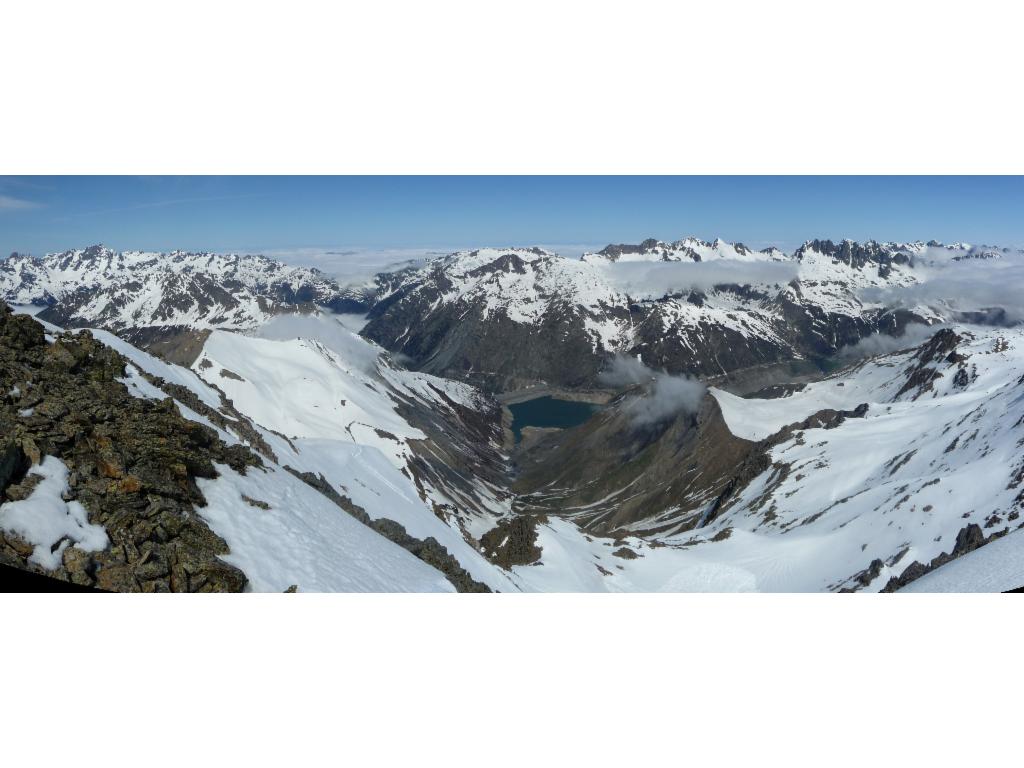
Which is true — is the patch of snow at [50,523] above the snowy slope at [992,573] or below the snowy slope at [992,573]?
above

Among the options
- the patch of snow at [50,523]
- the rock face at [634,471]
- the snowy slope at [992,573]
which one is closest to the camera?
the patch of snow at [50,523]

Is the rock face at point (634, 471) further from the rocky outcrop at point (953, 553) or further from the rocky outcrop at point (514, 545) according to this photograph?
the rocky outcrop at point (953, 553)

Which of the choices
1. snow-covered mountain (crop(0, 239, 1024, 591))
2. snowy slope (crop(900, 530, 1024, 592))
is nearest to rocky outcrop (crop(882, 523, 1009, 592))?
snow-covered mountain (crop(0, 239, 1024, 591))

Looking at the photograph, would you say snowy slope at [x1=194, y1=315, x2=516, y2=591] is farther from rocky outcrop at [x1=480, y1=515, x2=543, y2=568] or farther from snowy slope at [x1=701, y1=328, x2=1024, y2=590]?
snowy slope at [x1=701, y1=328, x2=1024, y2=590]

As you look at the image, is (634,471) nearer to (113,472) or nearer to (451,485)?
(451,485)

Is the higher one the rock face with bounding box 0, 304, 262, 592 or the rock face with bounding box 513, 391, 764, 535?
the rock face with bounding box 0, 304, 262, 592

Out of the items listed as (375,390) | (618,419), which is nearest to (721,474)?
(618,419)

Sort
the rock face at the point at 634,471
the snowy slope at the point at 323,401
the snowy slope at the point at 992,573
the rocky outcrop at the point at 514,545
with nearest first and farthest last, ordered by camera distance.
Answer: the snowy slope at the point at 992,573 → the rocky outcrop at the point at 514,545 → the snowy slope at the point at 323,401 → the rock face at the point at 634,471

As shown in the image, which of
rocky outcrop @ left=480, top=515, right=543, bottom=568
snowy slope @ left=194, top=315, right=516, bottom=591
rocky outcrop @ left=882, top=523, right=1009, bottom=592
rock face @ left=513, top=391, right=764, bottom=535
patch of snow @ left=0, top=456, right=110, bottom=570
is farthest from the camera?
rock face @ left=513, top=391, right=764, bottom=535

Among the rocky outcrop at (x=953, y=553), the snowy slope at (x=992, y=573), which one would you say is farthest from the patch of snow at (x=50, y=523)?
the rocky outcrop at (x=953, y=553)
